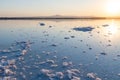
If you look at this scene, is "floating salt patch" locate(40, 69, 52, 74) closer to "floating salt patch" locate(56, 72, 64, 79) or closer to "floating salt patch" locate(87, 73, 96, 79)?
"floating salt patch" locate(56, 72, 64, 79)

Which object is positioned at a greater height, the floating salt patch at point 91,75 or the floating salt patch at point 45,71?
the floating salt patch at point 91,75

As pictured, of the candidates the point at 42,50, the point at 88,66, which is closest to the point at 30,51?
the point at 42,50

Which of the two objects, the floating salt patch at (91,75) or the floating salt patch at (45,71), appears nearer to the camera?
the floating salt patch at (91,75)

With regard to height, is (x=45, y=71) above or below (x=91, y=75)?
below

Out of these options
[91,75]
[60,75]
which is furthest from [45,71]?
[91,75]

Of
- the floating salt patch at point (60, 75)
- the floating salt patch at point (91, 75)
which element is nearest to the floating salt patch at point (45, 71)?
the floating salt patch at point (60, 75)

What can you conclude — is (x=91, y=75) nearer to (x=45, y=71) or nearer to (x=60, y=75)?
(x=60, y=75)

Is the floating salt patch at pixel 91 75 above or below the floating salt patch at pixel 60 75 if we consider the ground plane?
above

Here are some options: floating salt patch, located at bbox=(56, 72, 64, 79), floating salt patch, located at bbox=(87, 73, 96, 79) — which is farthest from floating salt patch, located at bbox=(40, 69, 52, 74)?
floating salt patch, located at bbox=(87, 73, 96, 79)

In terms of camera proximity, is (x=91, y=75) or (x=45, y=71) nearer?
(x=91, y=75)

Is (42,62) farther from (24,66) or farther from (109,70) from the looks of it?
(109,70)

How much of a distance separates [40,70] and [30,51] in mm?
3538

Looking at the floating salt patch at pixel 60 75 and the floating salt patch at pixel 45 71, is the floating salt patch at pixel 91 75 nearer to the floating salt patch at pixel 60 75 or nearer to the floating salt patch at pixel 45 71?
the floating salt patch at pixel 60 75

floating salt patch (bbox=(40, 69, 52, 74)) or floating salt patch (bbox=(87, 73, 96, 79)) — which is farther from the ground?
floating salt patch (bbox=(87, 73, 96, 79))
